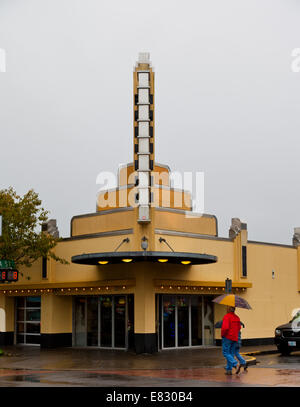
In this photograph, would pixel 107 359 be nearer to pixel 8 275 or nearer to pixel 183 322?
pixel 8 275

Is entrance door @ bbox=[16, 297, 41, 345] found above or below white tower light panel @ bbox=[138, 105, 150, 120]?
below

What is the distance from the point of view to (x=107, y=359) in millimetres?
23750

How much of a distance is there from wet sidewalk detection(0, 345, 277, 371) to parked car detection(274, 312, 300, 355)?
1.15 meters

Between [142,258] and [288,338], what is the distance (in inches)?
248

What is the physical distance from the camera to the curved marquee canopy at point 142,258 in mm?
24609

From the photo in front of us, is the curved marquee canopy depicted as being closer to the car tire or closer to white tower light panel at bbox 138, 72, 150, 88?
the car tire

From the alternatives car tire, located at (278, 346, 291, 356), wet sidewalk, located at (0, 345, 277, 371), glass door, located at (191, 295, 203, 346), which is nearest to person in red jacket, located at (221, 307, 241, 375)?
wet sidewalk, located at (0, 345, 277, 371)

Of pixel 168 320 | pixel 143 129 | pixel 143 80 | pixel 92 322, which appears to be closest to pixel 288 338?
pixel 168 320

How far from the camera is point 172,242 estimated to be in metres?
27.4

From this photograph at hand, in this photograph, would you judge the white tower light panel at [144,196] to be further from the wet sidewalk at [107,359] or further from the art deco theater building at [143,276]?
the wet sidewalk at [107,359]

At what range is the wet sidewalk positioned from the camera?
70.0 feet

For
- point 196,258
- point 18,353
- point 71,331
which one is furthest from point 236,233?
point 18,353
